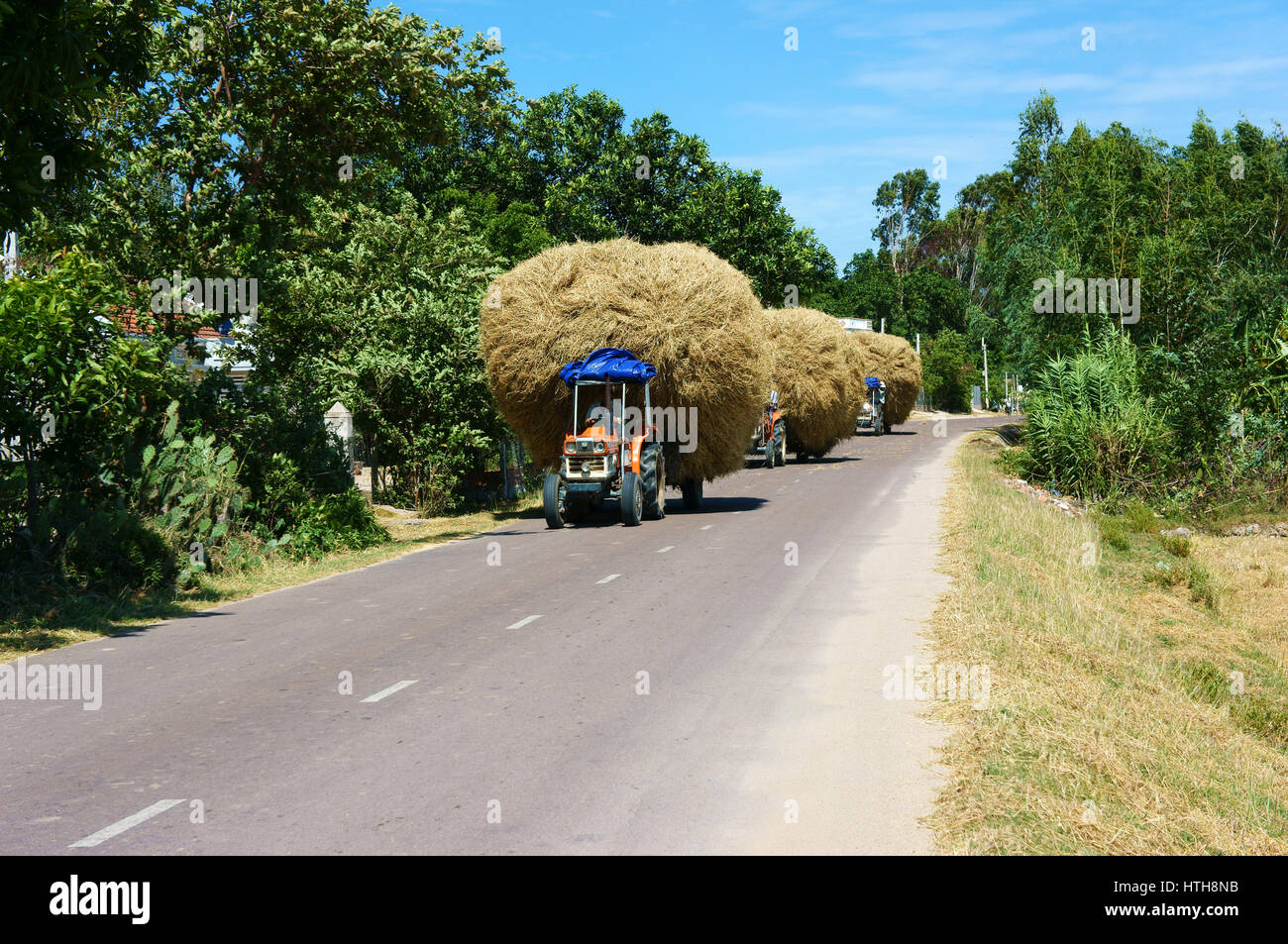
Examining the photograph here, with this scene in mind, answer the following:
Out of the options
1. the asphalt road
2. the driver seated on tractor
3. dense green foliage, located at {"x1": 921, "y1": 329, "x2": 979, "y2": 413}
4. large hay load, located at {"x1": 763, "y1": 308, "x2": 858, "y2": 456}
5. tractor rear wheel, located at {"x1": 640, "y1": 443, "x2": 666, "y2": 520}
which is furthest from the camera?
dense green foliage, located at {"x1": 921, "y1": 329, "x2": 979, "y2": 413}

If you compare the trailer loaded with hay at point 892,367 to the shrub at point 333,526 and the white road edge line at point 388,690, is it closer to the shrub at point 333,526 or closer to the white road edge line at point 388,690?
the shrub at point 333,526

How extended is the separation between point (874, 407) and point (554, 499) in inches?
1359

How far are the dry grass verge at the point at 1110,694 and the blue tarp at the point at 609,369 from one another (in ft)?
17.9

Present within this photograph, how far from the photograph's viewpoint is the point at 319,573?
14719 millimetres

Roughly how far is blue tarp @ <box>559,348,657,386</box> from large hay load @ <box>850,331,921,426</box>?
3132 cm

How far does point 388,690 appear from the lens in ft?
26.2

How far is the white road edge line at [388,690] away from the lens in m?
7.74

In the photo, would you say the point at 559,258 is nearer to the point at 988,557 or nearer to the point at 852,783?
the point at 988,557

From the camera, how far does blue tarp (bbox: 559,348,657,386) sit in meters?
18.5

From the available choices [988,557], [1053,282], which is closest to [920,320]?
[1053,282]

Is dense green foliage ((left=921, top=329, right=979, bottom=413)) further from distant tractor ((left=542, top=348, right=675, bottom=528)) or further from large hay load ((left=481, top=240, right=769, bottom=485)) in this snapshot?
distant tractor ((left=542, top=348, right=675, bottom=528))

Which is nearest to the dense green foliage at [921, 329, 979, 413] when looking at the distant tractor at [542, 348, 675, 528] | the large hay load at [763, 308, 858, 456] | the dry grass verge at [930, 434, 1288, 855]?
the large hay load at [763, 308, 858, 456]

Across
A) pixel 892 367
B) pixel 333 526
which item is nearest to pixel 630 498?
pixel 333 526
